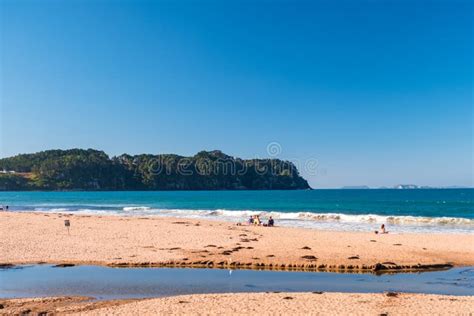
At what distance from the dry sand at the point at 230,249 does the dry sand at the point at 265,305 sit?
5.68 metres

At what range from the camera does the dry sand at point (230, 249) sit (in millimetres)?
20203

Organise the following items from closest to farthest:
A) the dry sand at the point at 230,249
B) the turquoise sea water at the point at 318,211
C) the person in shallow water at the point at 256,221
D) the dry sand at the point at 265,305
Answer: the dry sand at the point at 265,305 → the dry sand at the point at 230,249 → the person in shallow water at the point at 256,221 → the turquoise sea water at the point at 318,211

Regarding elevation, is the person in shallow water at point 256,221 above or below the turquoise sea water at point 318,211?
above

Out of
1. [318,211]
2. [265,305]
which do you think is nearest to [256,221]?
[318,211]

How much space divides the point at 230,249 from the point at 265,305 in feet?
36.7

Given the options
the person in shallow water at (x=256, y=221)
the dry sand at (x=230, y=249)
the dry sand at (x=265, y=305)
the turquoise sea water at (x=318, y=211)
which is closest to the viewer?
the dry sand at (x=265, y=305)

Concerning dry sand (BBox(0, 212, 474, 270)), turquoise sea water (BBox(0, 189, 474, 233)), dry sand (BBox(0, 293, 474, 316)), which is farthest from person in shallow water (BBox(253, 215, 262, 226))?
dry sand (BBox(0, 293, 474, 316))

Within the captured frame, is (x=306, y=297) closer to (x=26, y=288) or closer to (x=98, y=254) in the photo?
(x=26, y=288)

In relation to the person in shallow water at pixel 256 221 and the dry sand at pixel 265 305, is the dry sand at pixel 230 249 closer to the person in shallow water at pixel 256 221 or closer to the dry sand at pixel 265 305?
the dry sand at pixel 265 305

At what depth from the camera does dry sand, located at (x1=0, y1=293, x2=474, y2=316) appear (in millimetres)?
12180

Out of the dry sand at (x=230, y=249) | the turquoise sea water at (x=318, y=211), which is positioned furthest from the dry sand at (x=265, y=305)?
the turquoise sea water at (x=318, y=211)

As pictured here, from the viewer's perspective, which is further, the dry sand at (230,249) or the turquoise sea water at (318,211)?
the turquoise sea water at (318,211)

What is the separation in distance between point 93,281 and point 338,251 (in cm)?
1274

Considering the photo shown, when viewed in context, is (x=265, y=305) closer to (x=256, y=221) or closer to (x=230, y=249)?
(x=230, y=249)
